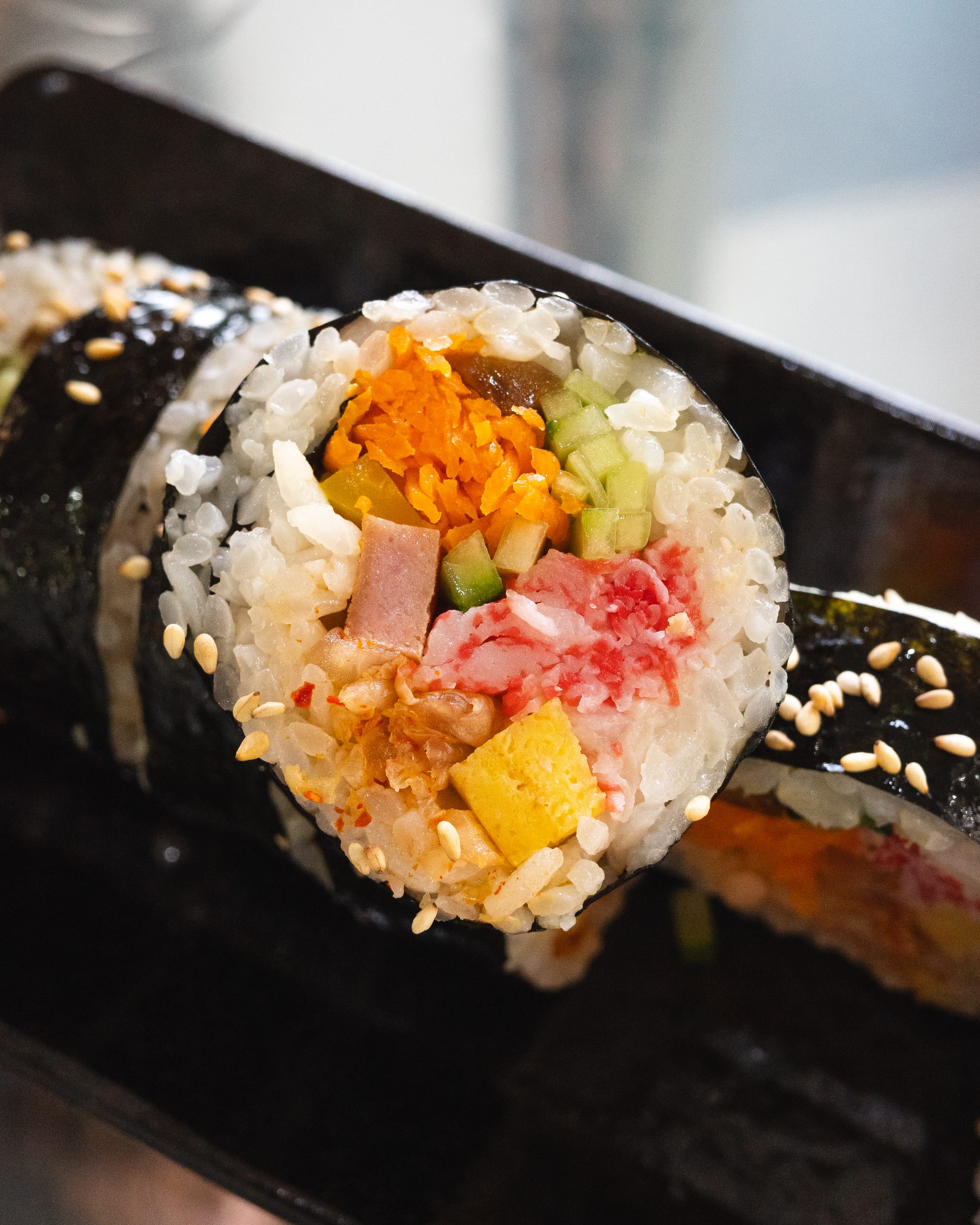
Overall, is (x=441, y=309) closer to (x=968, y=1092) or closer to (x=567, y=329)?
(x=567, y=329)

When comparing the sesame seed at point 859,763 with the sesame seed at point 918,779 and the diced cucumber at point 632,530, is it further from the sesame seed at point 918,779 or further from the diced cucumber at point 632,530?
the diced cucumber at point 632,530

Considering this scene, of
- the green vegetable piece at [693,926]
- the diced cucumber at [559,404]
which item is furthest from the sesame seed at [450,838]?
the green vegetable piece at [693,926]

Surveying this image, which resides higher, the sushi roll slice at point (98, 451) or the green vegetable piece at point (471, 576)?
the green vegetable piece at point (471, 576)

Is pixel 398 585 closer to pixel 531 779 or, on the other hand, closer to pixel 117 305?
pixel 531 779

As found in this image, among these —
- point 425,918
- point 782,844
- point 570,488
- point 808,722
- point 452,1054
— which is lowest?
point 452,1054

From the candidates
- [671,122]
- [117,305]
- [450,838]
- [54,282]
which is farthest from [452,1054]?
[671,122]

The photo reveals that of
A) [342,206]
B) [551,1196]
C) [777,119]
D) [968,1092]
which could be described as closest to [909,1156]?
[968,1092]
